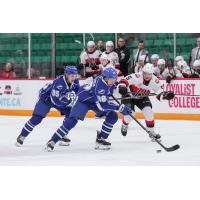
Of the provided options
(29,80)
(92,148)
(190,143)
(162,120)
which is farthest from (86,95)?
(29,80)

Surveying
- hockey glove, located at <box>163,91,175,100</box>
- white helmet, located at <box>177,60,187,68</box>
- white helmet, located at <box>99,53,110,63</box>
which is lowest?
hockey glove, located at <box>163,91,175,100</box>

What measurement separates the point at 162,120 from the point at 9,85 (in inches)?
85.0

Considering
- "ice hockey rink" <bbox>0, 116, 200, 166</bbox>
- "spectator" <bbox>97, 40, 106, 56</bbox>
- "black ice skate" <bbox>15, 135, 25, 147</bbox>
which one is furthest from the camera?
"spectator" <bbox>97, 40, 106, 56</bbox>

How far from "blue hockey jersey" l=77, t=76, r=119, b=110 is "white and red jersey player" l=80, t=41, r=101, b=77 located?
308 cm

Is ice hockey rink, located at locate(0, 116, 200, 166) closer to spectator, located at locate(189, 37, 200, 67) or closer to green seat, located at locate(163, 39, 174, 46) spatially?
spectator, located at locate(189, 37, 200, 67)

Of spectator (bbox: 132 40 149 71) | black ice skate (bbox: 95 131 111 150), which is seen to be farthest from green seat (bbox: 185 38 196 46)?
black ice skate (bbox: 95 131 111 150)

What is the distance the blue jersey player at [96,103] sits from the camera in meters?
5.52

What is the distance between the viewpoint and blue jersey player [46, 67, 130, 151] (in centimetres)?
552

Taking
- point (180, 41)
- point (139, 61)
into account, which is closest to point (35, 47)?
point (139, 61)

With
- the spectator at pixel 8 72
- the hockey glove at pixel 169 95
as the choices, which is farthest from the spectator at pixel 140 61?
the hockey glove at pixel 169 95

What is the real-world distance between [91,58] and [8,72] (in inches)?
47.5

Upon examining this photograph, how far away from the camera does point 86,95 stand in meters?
5.65

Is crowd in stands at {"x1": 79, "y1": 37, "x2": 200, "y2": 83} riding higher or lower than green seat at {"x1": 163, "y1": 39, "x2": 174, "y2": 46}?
lower

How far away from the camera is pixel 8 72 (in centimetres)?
927
